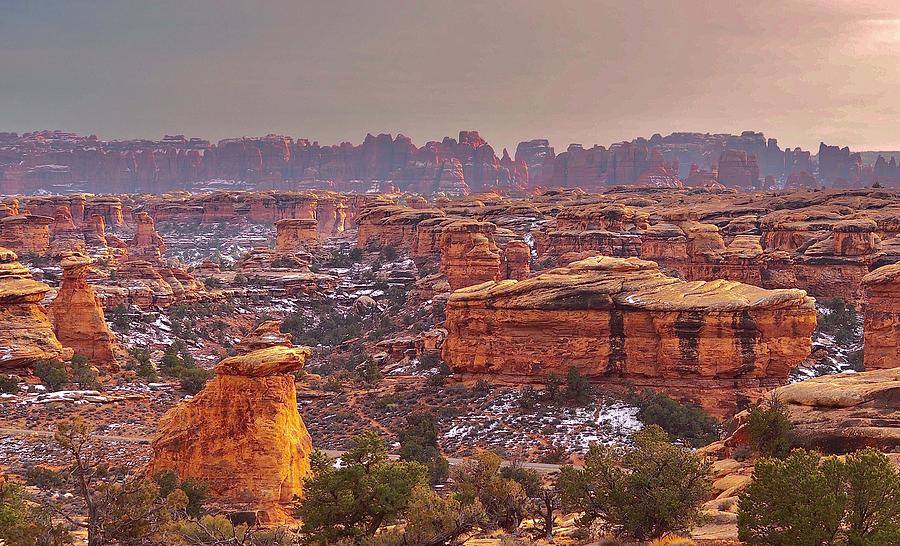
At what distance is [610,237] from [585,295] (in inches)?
1807

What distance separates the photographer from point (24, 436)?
41.3 m

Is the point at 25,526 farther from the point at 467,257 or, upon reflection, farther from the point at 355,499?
the point at 467,257

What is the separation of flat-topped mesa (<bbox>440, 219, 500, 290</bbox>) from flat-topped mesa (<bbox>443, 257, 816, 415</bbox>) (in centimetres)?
2677

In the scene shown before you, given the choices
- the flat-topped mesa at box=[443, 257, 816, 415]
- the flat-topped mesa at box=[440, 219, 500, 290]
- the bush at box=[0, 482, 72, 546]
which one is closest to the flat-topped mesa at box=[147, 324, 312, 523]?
the bush at box=[0, 482, 72, 546]

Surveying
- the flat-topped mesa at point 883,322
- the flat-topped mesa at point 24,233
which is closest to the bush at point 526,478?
the flat-topped mesa at point 883,322

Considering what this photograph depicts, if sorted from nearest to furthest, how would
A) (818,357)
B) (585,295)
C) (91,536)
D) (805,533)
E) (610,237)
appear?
(805,533)
(91,536)
(585,295)
(818,357)
(610,237)

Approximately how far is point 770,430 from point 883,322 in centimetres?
2436

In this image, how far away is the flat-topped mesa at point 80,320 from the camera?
56.2 meters

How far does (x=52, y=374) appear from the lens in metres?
48.8

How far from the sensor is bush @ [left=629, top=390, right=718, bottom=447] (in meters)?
39.3

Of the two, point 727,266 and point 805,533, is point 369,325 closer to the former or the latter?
point 727,266

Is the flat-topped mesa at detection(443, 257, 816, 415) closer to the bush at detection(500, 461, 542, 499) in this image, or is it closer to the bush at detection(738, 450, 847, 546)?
the bush at detection(500, 461, 542, 499)

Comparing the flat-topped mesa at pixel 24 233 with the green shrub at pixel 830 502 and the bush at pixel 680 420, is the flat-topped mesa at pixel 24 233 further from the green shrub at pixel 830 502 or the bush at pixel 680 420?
the green shrub at pixel 830 502

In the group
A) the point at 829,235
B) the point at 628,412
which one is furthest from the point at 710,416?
the point at 829,235
